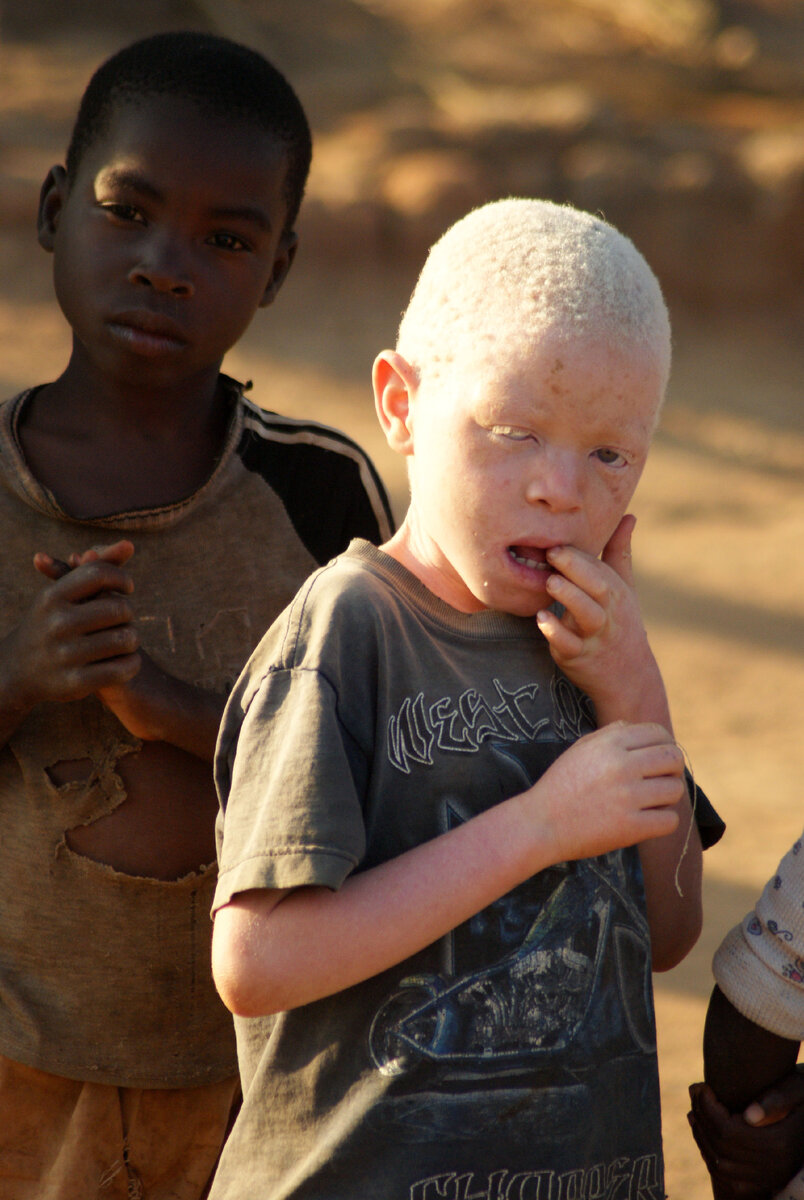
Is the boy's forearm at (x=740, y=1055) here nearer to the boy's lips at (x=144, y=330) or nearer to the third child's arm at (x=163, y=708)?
the third child's arm at (x=163, y=708)

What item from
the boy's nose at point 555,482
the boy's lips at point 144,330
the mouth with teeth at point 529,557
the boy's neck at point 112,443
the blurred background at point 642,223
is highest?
the boy's nose at point 555,482

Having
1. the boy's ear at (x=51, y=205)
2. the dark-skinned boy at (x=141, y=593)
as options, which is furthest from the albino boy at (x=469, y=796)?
the boy's ear at (x=51, y=205)

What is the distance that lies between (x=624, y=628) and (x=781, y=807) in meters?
3.20

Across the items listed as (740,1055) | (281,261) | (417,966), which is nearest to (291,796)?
(417,966)

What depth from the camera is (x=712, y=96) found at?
1117 cm

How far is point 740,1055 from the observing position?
1.59 metres

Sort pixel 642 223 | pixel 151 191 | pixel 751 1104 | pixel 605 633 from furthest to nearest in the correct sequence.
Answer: pixel 642 223 → pixel 151 191 → pixel 751 1104 → pixel 605 633

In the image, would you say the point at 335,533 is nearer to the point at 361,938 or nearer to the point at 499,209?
the point at 499,209

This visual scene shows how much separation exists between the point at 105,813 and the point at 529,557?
72 cm

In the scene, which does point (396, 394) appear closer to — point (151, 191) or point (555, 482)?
point (555, 482)

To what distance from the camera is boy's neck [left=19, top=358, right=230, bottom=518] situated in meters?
1.78

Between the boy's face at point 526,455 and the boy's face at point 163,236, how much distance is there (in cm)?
52

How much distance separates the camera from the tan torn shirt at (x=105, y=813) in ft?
5.69

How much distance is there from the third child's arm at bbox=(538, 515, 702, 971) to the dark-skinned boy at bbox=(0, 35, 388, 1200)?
0.54 meters
